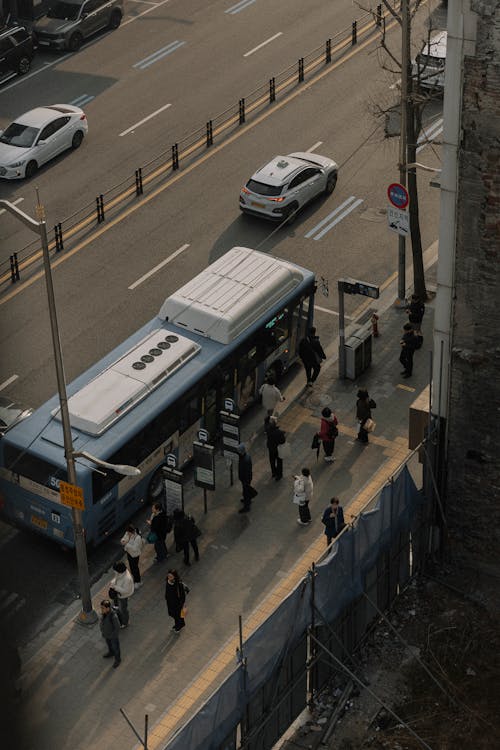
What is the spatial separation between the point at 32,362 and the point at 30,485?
23.9ft

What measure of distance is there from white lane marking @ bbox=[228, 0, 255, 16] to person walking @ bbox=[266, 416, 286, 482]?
28.6m

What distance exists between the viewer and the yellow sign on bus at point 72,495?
20391mm

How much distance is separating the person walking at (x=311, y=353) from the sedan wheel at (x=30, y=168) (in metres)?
14.2

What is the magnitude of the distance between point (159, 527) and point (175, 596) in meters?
2.22

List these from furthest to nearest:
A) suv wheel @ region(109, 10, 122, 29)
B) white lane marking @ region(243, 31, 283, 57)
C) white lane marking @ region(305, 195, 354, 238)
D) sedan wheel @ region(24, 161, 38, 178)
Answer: suv wheel @ region(109, 10, 122, 29)
white lane marking @ region(243, 31, 283, 57)
sedan wheel @ region(24, 161, 38, 178)
white lane marking @ region(305, 195, 354, 238)

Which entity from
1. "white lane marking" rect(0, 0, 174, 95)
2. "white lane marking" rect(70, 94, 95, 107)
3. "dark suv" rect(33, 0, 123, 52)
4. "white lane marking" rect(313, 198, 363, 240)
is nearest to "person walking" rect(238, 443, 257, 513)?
"white lane marking" rect(313, 198, 363, 240)

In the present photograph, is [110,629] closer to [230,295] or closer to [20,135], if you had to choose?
[230,295]

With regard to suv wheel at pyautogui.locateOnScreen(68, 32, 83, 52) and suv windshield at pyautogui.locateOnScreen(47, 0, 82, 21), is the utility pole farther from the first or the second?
suv windshield at pyautogui.locateOnScreen(47, 0, 82, 21)

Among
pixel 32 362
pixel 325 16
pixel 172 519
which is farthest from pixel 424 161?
pixel 172 519

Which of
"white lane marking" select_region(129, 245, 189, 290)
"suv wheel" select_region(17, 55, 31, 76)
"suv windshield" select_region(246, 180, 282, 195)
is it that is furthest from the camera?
"suv wheel" select_region(17, 55, 31, 76)

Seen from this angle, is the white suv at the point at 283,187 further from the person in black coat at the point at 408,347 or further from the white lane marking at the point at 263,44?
the white lane marking at the point at 263,44

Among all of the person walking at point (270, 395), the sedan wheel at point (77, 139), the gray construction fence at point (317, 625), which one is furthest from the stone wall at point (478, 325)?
the sedan wheel at point (77, 139)

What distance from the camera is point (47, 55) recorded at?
4797 centimetres

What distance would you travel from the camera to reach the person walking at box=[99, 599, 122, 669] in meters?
21.0
